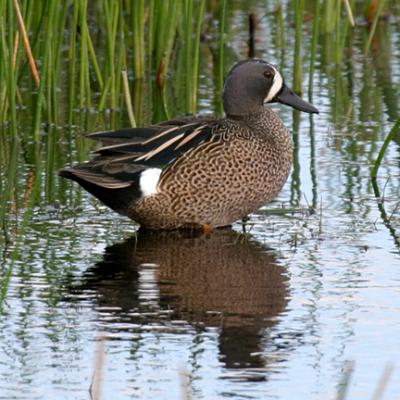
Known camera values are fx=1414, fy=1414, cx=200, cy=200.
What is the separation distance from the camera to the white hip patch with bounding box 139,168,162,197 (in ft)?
24.2

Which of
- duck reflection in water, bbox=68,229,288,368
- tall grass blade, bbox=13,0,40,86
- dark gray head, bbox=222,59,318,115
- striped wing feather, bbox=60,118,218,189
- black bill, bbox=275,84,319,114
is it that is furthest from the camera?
tall grass blade, bbox=13,0,40,86

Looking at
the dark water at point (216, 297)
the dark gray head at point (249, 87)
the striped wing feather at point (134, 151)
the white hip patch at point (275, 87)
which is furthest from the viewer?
the white hip patch at point (275, 87)

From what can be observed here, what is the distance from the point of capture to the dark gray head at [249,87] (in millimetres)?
8016

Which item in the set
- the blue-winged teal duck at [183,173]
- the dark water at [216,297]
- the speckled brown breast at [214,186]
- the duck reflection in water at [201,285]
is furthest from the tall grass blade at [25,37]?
the duck reflection in water at [201,285]

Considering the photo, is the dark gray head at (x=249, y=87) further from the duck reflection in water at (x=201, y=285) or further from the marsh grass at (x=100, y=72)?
the duck reflection in water at (x=201, y=285)

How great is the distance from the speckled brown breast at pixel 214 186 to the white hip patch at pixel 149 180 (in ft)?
0.09

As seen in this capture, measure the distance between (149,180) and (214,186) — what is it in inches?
13.6

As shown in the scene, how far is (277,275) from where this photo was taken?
6.66 m

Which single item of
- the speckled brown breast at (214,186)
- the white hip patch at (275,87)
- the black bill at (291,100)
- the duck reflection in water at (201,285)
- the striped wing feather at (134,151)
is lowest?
the duck reflection in water at (201,285)

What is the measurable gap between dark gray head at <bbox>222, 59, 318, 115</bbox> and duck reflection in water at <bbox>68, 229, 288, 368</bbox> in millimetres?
761

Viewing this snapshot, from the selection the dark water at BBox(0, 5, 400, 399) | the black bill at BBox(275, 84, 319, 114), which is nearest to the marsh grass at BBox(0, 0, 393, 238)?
the dark water at BBox(0, 5, 400, 399)

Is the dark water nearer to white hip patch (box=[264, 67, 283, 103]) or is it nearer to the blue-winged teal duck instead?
the blue-winged teal duck

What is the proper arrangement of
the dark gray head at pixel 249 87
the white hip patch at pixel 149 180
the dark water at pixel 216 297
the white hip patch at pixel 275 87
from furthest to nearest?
the white hip patch at pixel 275 87, the dark gray head at pixel 249 87, the white hip patch at pixel 149 180, the dark water at pixel 216 297

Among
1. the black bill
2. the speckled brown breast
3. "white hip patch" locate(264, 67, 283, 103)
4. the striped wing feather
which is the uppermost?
"white hip patch" locate(264, 67, 283, 103)
